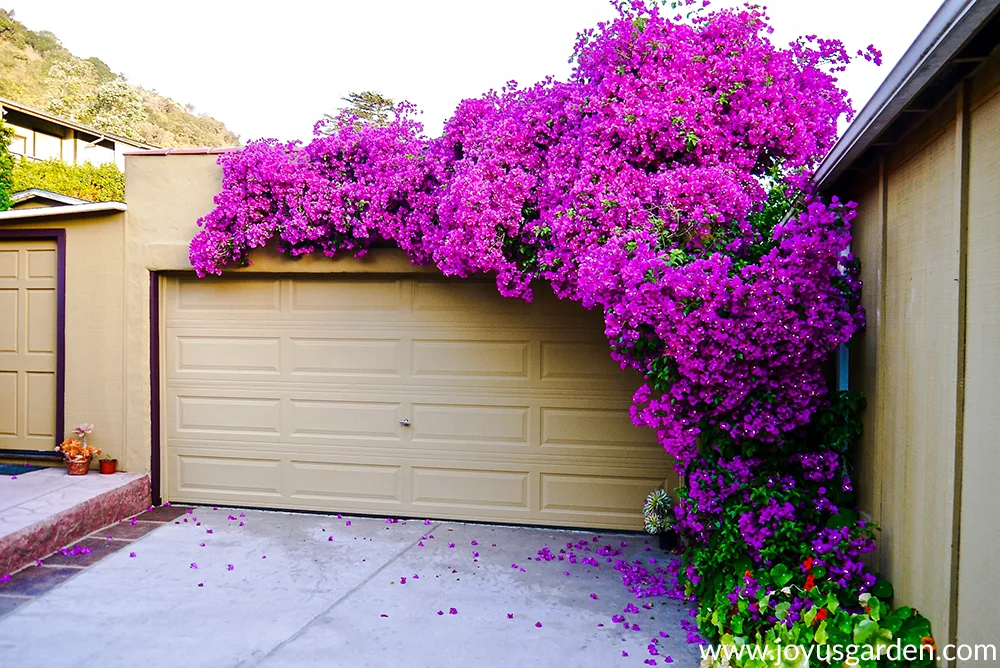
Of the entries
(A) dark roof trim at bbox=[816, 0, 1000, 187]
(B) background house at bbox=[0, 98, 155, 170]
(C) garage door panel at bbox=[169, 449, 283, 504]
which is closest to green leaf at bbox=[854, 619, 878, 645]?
(A) dark roof trim at bbox=[816, 0, 1000, 187]

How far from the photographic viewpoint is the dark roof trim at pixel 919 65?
2250mm

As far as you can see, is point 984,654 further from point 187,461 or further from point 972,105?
point 187,461

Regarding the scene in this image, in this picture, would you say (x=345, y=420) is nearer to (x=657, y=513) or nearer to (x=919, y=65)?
(x=657, y=513)

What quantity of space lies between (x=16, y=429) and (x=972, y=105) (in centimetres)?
748

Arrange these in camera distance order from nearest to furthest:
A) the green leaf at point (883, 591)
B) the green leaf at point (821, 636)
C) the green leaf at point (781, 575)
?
the green leaf at point (821, 636) → the green leaf at point (883, 591) → the green leaf at point (781, 575)

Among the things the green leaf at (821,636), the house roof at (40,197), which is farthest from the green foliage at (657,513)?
the house roof at (40,197)

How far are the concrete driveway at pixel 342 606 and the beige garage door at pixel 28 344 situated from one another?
6.14 feet

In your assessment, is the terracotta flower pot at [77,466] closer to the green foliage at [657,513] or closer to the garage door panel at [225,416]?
the garage door panel at [225,416]

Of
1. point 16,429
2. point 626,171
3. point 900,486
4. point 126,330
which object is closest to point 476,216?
point 626,171

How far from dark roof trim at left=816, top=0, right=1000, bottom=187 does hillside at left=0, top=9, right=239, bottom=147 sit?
31.7 metres

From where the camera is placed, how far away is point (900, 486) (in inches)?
136

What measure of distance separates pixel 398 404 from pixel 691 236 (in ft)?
9.58

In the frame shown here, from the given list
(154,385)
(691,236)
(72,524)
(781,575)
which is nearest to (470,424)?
(691,236)

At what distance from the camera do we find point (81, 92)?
33.6 metres
